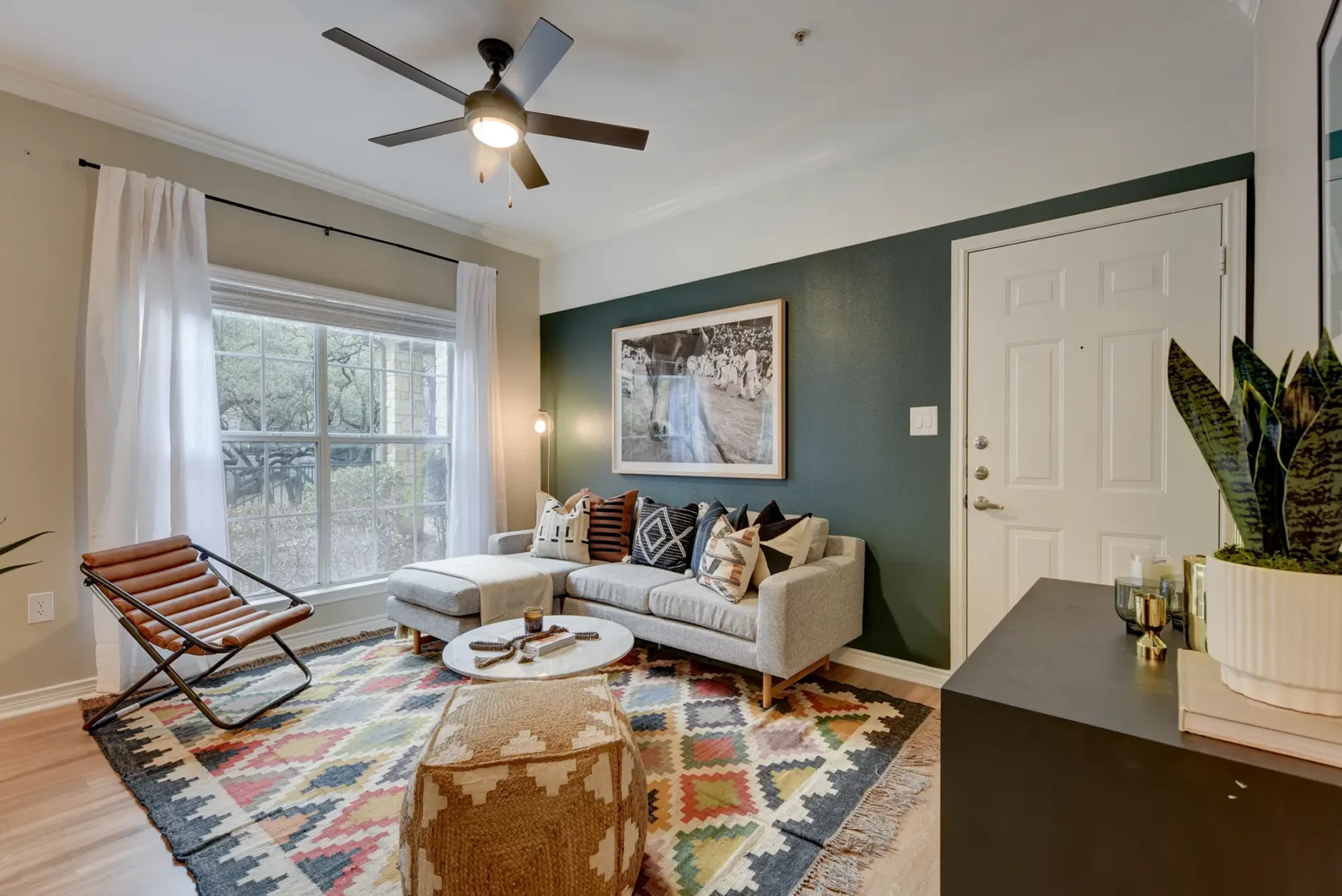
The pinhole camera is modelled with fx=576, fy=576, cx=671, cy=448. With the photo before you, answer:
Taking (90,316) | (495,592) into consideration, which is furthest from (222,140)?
(495,592)

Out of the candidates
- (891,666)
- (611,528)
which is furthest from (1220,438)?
(611,528)

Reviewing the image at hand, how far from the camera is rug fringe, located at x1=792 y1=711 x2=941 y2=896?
5.01 feet

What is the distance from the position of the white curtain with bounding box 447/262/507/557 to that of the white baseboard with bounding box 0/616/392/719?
3.10ft

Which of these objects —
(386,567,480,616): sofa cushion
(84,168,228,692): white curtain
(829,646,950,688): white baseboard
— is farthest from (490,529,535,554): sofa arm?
(829,646,950,688): white baseboard

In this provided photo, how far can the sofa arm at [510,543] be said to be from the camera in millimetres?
3838

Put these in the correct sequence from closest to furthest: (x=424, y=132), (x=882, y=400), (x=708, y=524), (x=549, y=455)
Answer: (x=424, y=132) < (x=882, y=400) < (x=708, y=524) < (x=549, y=455)

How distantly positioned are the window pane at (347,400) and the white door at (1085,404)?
11.6 feet

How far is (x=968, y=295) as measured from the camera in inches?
106

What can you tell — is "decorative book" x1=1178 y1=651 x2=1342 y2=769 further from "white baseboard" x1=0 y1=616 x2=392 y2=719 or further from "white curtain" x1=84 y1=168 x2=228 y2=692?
"white curtain" x1=84 y1=168 x2=228 y2=692

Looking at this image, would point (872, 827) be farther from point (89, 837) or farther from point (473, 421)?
point (473, 421)

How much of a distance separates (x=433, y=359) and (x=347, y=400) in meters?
0.67

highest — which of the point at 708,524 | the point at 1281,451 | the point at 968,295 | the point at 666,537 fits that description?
the point at 968,295

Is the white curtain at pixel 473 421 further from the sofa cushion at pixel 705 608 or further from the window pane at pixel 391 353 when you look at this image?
the sofa cushion at pixel 705 608

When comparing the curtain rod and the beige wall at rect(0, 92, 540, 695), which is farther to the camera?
the curtain rod
